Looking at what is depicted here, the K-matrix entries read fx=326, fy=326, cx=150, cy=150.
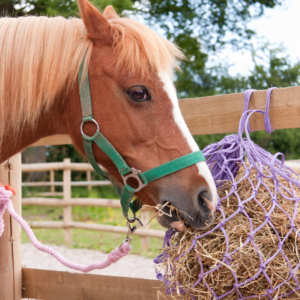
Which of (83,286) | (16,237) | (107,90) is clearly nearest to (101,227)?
(16,237)

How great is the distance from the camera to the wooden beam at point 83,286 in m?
1.74

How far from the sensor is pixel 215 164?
1451 mm

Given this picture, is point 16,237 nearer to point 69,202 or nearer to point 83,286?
point 83,286

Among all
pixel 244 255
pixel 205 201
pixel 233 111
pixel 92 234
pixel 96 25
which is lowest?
pixel 92 234

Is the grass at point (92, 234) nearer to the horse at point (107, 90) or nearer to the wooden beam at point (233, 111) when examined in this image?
the wooden beam at point (233, 111)

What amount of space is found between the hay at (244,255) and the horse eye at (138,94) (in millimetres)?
514

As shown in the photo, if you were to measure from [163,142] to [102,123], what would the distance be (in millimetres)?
271

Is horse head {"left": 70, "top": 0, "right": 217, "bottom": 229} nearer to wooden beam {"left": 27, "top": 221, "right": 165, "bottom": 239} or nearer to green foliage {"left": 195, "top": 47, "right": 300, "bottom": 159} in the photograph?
wooden beam {"left": 27, "top": 221, "right": 165, "bottom": 239}

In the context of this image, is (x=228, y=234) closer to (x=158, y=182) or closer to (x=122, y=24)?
(x=158, y=182)

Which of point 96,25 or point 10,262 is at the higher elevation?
point 96,25

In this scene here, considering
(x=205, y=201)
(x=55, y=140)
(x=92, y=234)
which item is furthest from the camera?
(x=92, y=234)

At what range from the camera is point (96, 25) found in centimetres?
139

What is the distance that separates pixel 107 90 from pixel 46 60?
0.96ft

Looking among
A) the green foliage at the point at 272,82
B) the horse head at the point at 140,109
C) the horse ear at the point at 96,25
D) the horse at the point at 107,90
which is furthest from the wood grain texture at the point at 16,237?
the green foliage at the point at 272,82
